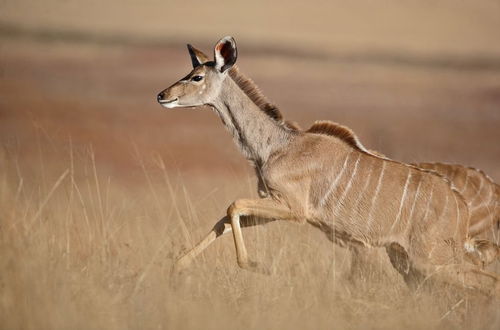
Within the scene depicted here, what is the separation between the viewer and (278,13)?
1251 inches

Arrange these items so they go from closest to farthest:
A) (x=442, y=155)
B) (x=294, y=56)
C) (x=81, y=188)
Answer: (x=81, y=188)
(x=442, y=155)
(x=294, y=56)

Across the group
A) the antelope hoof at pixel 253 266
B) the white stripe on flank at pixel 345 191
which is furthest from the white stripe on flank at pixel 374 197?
the antelope hoof at pixel 253 266

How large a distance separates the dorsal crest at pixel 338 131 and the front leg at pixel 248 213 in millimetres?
796

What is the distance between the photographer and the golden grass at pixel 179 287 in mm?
5773

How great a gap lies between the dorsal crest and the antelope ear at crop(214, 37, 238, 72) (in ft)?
2.67

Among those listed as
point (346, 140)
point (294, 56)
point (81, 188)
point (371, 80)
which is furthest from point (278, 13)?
point (346, 140)

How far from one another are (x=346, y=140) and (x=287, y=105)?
1114cm

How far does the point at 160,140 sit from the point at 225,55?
8.12 metres

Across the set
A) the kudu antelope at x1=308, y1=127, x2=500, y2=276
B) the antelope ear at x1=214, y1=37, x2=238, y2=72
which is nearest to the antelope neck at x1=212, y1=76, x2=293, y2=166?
the antelope ear at x1=214, y1=37, x2=238, y2=72

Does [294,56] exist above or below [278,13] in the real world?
below

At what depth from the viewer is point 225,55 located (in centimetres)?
761

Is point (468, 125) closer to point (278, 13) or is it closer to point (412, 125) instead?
point (412, 125)

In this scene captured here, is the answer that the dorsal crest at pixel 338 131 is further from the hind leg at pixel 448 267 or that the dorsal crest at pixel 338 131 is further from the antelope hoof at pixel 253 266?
the antelope hoof at pixel 253 266

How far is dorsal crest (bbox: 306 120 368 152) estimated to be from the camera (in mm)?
7480
